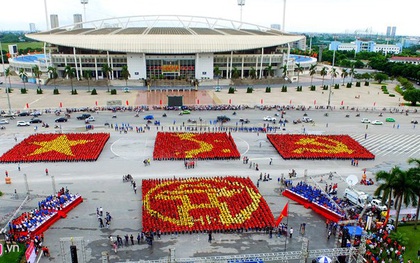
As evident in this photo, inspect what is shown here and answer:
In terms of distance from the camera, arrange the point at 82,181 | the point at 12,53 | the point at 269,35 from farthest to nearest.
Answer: the point at 12,53, the point at 269,35, the point at 82,181

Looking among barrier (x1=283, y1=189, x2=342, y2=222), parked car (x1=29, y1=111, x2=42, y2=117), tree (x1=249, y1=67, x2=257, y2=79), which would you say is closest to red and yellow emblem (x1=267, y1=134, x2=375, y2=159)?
barrier (x1=283, y1=189, x2=342, y2=222)

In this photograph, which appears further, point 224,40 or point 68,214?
point 224,40

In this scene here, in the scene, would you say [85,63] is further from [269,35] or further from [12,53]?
[12,53]

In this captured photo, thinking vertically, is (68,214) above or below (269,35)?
below

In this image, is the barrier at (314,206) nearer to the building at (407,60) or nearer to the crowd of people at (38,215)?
the crowd of people at (38,215)

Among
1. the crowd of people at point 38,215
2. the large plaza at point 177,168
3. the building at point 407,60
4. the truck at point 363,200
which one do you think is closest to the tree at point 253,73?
the large plaza at point 177,168

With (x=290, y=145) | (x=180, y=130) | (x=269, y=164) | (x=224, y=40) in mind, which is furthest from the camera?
(x=224, y=40)

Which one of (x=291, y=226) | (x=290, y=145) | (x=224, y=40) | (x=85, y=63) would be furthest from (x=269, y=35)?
(x=291, y=226)
